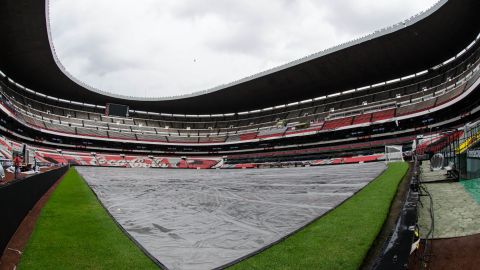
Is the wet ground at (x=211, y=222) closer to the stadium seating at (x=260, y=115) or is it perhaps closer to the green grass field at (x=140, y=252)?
the green grass field at (x=140, y=252)

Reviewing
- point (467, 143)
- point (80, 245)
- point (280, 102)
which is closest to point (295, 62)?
point (280, 102)

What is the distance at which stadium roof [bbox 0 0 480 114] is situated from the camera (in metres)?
31.4

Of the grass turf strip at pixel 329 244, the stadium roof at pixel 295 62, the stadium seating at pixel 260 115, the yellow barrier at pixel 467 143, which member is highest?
the stadium roof at pixel 295 62

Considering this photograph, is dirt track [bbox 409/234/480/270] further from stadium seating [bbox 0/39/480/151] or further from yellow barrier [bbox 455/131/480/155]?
stadium seating [bbox 0/39/480/151]

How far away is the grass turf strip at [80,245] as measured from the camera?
4250mm

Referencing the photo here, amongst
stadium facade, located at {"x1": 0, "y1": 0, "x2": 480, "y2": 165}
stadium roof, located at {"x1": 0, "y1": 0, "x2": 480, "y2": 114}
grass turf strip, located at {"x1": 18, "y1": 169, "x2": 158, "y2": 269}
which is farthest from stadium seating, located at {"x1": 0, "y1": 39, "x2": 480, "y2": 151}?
grass turf strip, located at {"x1": 18, "y1": 169, "x2": 158, "y2": 269}

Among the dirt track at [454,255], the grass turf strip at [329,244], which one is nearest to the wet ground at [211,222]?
the grass turf strip at [329,244]

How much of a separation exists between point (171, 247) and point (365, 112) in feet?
172

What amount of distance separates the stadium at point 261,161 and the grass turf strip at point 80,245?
0.04m

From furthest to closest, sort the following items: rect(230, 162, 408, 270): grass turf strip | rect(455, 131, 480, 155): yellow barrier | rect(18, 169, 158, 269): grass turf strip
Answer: rect(455, 131, 480, 155): yellow barrier
rect(18, 169, 158, 269): grass turf strip
rect(230, 162, 408, 270): grass turf strip

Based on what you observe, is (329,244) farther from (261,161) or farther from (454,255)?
(261,161)

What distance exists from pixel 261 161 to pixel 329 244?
52150 mm

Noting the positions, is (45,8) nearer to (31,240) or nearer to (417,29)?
(31,240)

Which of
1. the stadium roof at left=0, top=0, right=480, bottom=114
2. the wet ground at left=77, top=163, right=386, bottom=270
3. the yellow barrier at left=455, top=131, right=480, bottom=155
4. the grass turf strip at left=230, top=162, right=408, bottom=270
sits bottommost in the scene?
the wet ground at left=77, top=163, right=386, bottom=270
